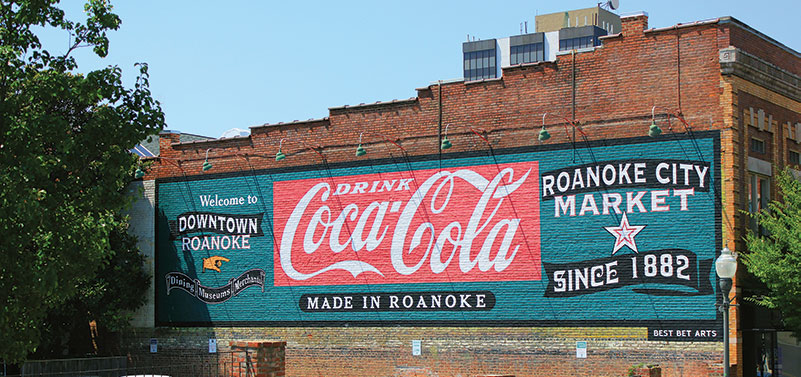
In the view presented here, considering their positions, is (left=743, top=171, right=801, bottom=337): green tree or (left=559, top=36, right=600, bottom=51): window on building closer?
(left=743, top=171, right=801, bottom=337): green tree

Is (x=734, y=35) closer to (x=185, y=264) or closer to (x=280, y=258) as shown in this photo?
(x=280, y=258)

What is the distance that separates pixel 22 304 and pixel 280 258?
15868 mm

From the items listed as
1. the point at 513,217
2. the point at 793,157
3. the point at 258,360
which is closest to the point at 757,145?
the point at 793,157

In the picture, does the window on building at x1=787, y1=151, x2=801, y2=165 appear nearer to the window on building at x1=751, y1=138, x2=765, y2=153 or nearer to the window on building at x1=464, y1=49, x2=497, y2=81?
the window on building at x1=751, y1=138, x2=765, y2=153

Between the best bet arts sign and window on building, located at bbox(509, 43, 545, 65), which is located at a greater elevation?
window on building, located at bbox(509, 43, 545, 65)

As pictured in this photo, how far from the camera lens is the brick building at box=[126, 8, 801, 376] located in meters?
27.4

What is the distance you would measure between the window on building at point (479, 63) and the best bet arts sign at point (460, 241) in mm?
111853

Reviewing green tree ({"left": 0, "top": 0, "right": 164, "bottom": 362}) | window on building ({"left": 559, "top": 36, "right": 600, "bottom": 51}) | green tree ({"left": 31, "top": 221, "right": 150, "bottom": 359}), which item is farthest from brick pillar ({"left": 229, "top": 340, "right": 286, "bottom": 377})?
window on building ({"left": 559, "top": 36, "right": 600, "bottom": 51})

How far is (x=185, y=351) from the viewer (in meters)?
36.2

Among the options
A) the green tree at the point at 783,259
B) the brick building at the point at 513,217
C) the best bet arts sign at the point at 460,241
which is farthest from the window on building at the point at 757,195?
the best bet arts sign at the point at 460,241

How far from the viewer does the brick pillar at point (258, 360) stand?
17312 millimetres

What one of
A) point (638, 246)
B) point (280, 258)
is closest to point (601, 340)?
point (638, 246)

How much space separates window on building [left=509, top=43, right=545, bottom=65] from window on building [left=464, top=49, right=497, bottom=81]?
19.9ft

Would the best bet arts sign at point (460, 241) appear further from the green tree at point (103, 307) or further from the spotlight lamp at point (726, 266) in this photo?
the spotlight lamp at point (726, 266)
